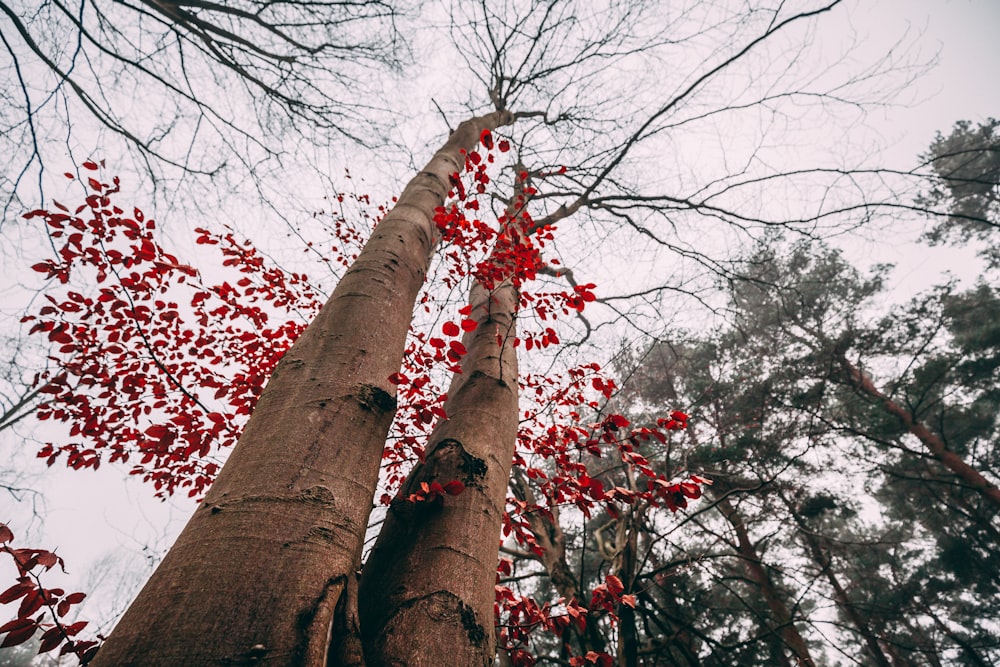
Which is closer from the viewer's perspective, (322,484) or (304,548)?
(304,548)

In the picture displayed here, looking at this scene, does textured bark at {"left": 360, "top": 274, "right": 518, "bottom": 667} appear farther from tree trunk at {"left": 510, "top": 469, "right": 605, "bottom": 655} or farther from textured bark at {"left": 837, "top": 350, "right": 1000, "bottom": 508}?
textured bark at {"left": 837, "top": 350, "right": 1000, "bottom": 508}

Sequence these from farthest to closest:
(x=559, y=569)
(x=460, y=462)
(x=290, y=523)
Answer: (x=559, y=569) → (x=460, y=462) → (x=290, y=523)

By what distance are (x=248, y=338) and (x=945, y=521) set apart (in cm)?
1623

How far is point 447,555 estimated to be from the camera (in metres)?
0.99

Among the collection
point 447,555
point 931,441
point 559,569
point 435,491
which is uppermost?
point 931,441

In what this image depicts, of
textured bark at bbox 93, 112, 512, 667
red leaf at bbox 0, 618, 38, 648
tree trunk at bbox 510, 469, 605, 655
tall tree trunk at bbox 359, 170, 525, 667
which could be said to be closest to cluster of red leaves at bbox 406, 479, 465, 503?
tall tree trunk at bbox 359, 170, 525, 667

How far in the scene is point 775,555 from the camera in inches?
426

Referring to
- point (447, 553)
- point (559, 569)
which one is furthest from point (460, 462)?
point (559, 569)

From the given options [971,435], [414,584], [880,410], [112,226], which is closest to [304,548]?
[414,584]

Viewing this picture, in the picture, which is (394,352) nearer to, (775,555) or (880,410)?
(880,410)

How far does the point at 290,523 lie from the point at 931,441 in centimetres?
1196

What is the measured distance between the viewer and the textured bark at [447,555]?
83cm

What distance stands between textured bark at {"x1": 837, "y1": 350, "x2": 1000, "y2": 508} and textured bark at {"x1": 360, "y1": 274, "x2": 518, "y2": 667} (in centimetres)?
684

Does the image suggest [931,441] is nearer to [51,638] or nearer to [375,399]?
[375,399]
